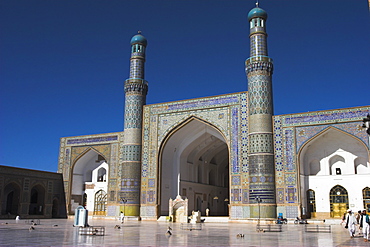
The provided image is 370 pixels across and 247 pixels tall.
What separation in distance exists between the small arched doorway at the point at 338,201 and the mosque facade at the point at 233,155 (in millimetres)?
43

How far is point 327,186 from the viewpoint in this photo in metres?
18.8

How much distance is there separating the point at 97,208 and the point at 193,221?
8198 millimetres

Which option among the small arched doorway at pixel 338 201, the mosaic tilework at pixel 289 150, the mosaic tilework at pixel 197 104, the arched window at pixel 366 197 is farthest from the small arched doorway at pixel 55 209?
the arched window at pixel 366 197

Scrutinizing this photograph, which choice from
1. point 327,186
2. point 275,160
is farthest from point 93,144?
point 327,186

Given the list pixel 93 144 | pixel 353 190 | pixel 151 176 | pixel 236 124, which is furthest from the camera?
pixel 93 144

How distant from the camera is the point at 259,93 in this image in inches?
741

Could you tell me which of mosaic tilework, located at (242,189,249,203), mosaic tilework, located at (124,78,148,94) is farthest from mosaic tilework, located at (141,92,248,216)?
mosaic tilework, located at (124,78,148,94)

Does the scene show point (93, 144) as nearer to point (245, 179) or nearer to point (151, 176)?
point (151, 176)

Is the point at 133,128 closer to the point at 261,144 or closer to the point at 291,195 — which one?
the point at 261,144

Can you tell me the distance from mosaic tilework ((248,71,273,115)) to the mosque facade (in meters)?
0.05

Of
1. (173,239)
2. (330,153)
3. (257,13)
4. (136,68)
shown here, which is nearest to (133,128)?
(136,68)

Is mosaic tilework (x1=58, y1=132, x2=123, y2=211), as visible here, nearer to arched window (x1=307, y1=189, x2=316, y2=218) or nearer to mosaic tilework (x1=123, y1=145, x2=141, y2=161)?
mosaic tilework (x1=123, y1=145, x2=141, y2=161)

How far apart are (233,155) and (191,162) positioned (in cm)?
519

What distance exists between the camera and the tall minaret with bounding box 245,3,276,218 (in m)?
17.8
